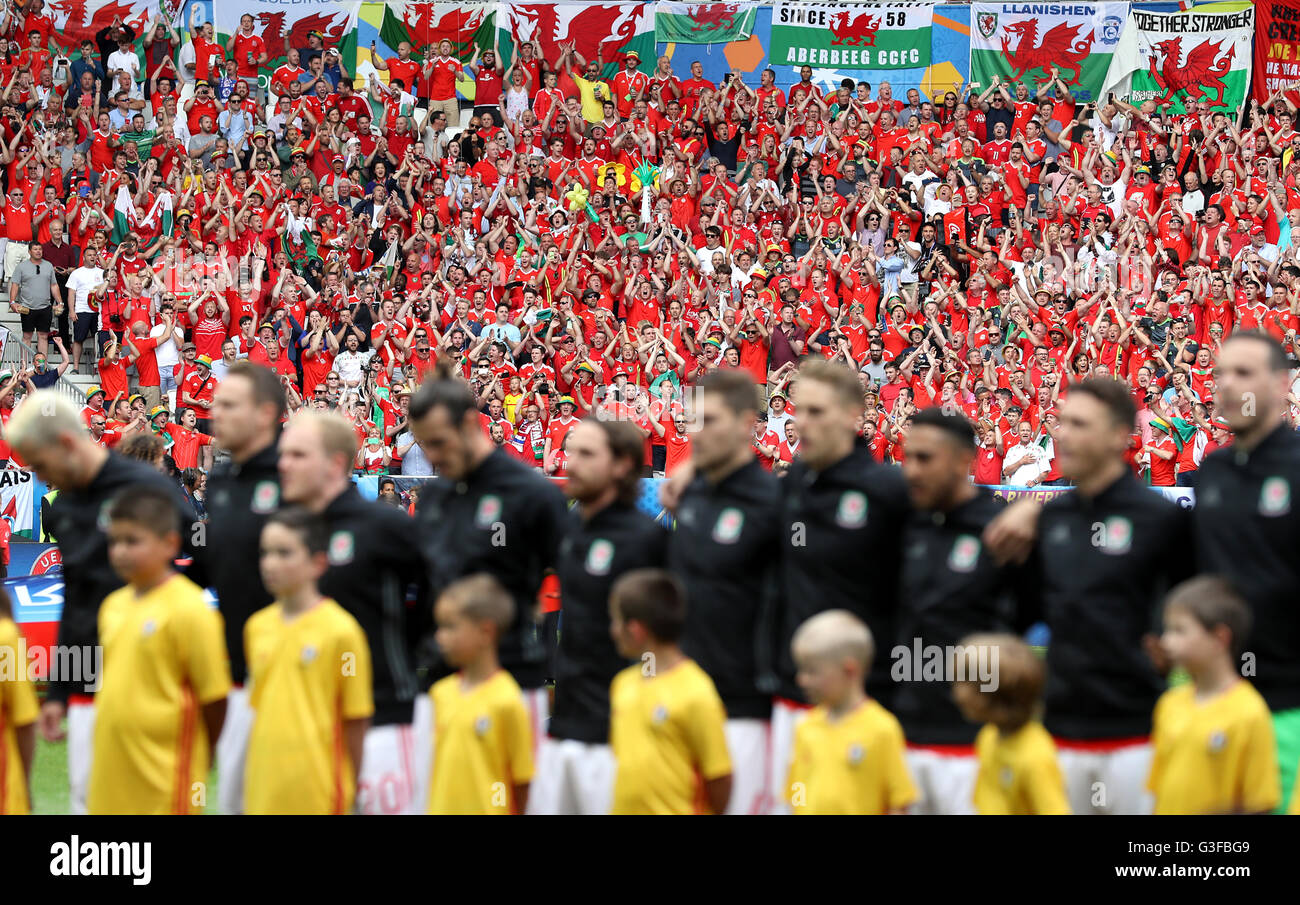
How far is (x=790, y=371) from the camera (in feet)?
56.6

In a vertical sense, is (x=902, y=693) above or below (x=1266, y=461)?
below

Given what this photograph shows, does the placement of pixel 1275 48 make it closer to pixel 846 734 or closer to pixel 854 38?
pixel 854 38

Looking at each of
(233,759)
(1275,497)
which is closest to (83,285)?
(233,759)

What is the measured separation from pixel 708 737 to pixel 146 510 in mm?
2258

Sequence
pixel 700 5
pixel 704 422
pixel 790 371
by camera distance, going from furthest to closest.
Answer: pixel 700 5, pixel 790 371, pixel 704 422

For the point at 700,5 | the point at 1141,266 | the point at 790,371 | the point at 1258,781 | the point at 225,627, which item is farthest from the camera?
the point at 700,5

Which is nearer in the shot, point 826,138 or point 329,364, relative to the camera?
point 329,364

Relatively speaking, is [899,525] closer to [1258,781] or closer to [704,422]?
[704,422]

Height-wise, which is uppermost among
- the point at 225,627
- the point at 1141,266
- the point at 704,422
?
the point at 1141,266

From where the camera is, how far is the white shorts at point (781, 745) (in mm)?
5488

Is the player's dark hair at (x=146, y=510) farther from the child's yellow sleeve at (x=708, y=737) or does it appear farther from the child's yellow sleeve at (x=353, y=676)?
the child's yellow sleeve at (x=708, y=737)

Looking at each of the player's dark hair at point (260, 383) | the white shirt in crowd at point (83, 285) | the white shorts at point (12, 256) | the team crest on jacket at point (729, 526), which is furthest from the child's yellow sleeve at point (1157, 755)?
the white shorts at point (12, 256)
